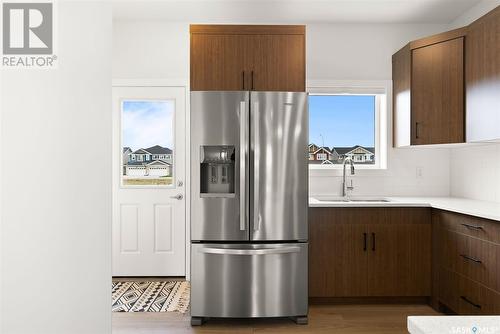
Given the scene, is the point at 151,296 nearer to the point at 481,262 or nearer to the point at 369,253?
the point at 369,253

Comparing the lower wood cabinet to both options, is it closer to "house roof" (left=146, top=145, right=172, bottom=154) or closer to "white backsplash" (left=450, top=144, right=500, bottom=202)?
"white backsplash" (left=450, top=144, right=500, bottom=202)

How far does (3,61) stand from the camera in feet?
1.73

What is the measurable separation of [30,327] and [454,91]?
10.5 ft

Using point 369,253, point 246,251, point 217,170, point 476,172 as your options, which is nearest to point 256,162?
point 217,170

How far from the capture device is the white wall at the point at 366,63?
3.72 metres

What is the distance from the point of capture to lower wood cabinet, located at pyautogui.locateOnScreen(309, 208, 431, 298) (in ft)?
10.1

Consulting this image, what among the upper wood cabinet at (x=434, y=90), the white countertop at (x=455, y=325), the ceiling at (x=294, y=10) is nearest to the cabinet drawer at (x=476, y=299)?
the upper wood cabinet at (x=434, y=90)

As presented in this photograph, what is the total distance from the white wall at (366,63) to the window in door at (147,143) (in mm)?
542

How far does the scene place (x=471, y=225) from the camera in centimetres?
254

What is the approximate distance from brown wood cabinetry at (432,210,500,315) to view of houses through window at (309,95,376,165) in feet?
3.38

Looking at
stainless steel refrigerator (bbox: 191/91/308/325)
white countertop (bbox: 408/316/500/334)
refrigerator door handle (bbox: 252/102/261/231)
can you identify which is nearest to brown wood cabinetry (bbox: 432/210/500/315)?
stainless steel refrigerator (bbox: 191/91/308/325)

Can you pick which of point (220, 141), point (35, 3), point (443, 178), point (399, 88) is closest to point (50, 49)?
point (35, 3)

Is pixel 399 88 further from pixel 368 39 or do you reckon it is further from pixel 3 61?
pixel 3 61

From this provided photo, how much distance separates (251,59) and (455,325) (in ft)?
8.40
